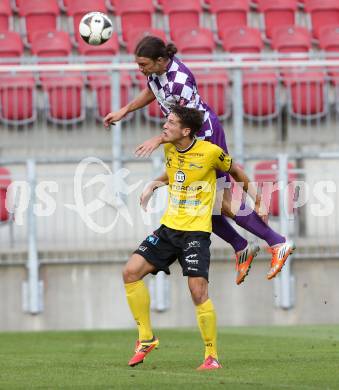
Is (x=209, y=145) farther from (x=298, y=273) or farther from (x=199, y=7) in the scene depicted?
(x=199, y=7)

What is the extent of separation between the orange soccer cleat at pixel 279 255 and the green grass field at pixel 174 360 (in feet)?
2.30

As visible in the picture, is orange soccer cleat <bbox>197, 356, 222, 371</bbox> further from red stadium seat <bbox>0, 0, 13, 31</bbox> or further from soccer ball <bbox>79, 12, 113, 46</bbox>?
red stadium seat <bbox>0, 0, 13, 31</bbox>

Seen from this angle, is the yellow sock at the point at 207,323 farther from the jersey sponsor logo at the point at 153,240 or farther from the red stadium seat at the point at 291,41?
the red stadium seat at the point at 291,41

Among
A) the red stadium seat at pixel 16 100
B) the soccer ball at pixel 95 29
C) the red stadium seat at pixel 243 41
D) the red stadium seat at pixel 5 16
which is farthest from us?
the red stadium seat at pixel 5 16

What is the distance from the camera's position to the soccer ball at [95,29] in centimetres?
1015

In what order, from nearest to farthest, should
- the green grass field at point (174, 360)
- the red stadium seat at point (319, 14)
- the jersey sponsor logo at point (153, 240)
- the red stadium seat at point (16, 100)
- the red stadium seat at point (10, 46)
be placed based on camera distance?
the green grass field at point (174, 360) → the jersey sponsor logo at point (153, 240) → the red stadium seat at point (16, 100) → the red stadium seat at point (10, 46) → the red stadium seat at point (319, 14)

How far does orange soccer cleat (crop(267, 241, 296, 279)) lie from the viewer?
956 cm

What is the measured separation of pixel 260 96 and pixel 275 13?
3015 mm

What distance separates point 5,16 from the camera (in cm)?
1759

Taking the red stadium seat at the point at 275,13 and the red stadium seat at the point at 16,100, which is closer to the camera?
the red stadium seat at the point at 16,100

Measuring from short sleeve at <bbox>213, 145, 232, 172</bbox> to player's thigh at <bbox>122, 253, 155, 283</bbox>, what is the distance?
87 centimetres

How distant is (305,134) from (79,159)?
120 inches

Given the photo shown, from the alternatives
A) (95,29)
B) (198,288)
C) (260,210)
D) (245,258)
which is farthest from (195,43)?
(198,288)

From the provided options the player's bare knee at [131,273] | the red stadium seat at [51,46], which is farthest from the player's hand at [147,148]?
the red stadium seat at [51,46]
